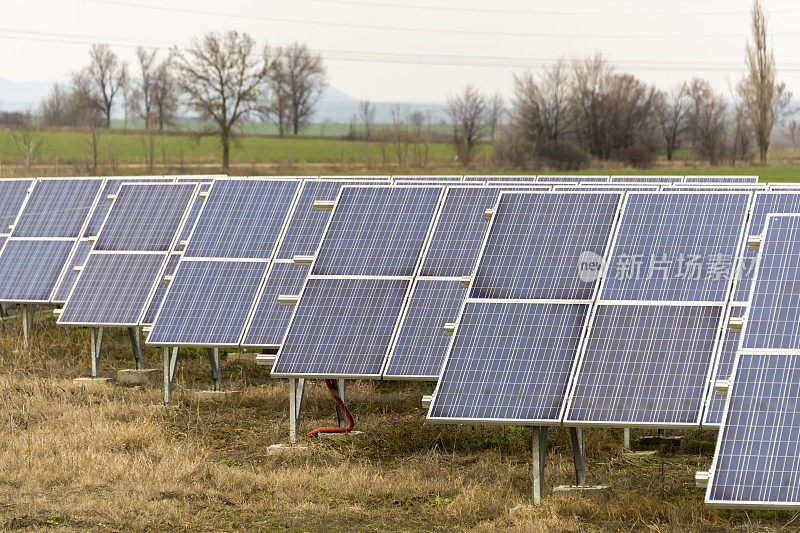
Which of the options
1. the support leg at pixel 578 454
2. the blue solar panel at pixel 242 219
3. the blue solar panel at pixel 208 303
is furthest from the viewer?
the blue solar panel at pixel 242 219

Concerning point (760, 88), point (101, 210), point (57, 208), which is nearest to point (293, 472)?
point (101, 210)

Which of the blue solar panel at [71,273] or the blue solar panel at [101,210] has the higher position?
the blue solar panel at [101,210]

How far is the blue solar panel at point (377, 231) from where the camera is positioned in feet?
42.9

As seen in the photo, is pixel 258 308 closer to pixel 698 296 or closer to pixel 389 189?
pixel 389 189

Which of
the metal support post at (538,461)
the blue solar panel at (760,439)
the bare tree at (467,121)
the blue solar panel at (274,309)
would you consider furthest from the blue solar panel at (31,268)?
the bare tree at (467,121)

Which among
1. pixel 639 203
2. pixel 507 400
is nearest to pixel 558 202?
pixel 639 203

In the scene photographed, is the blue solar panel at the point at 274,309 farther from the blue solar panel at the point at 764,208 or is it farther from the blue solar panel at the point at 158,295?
the blue solar panel at the point at 764,208

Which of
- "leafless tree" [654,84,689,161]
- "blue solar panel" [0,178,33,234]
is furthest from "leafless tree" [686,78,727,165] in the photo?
"blue solar panel" [0,178,33,234]

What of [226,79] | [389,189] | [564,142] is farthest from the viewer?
[564,142]

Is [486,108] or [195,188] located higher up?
[486,108]

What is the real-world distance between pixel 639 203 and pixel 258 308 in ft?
19.2

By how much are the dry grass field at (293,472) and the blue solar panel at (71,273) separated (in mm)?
3049

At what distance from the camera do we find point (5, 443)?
1298 cm

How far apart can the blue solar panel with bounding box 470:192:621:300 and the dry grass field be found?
212cm
